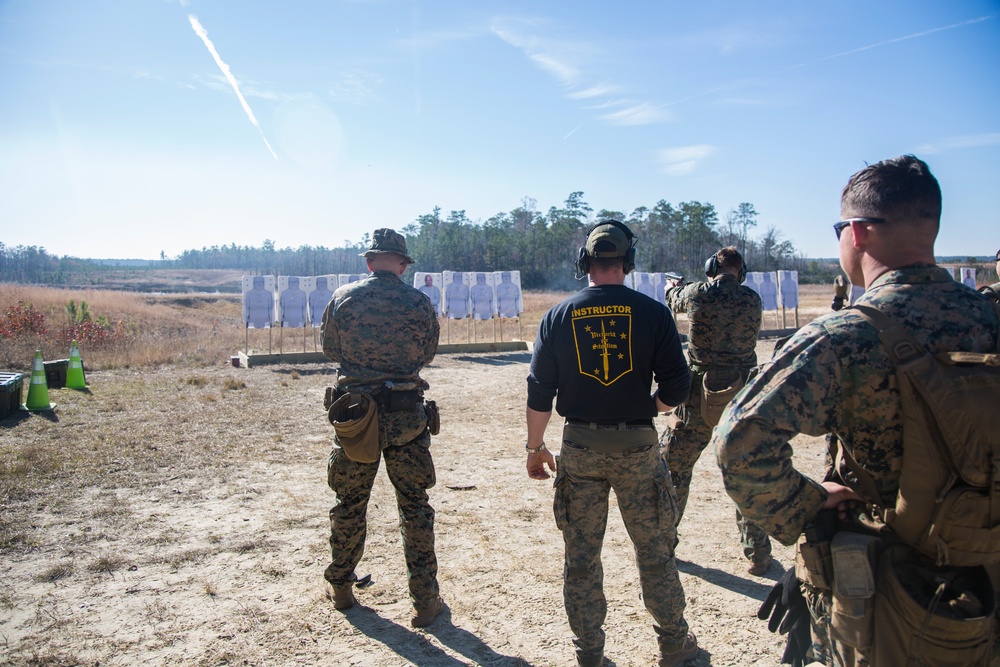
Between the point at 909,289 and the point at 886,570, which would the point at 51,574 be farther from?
the point at 909,289

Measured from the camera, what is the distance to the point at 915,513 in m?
1.61

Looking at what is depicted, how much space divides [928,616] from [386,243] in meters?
3.24

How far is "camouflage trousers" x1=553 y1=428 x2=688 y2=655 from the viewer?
285 cm

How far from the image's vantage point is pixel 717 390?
4059mm

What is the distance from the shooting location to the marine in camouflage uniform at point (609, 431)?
112 inches

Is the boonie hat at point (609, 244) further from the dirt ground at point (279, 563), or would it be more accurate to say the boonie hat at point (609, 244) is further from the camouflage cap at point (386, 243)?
the dirt ground at point (279, 563)

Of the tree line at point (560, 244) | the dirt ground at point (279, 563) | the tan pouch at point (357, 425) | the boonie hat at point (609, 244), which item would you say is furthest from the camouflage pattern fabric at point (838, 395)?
the tree line at point (560, 244)

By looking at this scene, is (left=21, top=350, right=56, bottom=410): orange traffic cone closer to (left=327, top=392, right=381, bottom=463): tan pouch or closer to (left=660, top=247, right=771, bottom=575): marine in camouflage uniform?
(left=327, top=392, right=381, bottom=463): tan pouch

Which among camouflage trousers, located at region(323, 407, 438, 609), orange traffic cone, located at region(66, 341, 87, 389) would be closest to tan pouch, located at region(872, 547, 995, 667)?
camouflage trousers, located at region(323, 407, 438, 609)

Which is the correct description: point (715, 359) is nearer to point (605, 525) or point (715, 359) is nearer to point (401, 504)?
point (605, 525)

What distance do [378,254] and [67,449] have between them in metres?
5.36

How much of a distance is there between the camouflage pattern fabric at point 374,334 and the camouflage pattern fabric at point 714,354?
176 centimetres

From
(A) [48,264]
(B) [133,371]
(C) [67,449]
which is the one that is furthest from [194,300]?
(A) [48,264]

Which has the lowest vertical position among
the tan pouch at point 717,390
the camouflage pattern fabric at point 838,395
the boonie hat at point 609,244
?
the tan pouch at point 717,390
